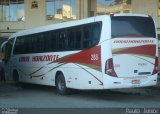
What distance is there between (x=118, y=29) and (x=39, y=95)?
546 centimetres

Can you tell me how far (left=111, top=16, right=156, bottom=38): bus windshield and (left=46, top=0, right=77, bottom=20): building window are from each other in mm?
24274

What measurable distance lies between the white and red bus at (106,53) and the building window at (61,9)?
856 inches

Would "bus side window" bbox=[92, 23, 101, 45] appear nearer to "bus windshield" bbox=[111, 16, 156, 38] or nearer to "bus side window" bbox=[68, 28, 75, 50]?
"bus windshield" bbox=[111, 16, 156, 38]

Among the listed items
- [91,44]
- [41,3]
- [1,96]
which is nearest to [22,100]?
[1,96]

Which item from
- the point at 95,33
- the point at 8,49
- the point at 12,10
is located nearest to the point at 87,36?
the point at 95,33

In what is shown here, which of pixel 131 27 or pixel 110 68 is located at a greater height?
pixel 131 27

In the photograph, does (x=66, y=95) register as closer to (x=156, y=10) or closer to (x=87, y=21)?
(x=87, y=21)

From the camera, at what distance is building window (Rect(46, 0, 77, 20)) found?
145 feet

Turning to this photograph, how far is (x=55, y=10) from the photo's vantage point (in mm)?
45469

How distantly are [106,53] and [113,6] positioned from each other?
981 inches

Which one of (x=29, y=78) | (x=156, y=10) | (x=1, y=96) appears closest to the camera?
(x=1, y=96)

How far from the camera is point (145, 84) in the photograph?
19.4 metres

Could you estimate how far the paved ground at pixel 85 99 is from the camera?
18114mm

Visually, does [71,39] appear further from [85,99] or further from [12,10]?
[12,10]
